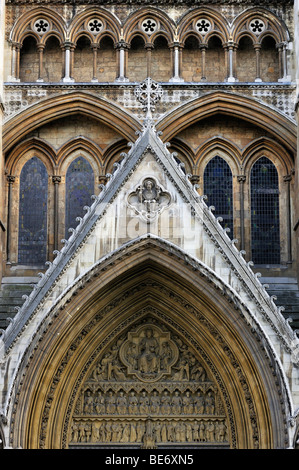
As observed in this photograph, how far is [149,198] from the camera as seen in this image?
82.7 feet

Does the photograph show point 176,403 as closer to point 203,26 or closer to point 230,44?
A: point 230,44

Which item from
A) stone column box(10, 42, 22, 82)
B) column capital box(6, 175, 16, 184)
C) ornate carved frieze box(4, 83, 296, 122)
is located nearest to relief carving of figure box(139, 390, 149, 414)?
column capital box(6, 175, 16, 184)

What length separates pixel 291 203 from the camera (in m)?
27.2

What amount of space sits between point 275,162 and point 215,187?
1.39 meters

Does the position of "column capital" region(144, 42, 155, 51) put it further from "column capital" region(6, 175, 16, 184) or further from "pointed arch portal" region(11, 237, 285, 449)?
"pointed arch portal" region(11, 237, 285, 449)

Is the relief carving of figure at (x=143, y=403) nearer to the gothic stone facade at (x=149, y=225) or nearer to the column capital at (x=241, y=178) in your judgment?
the gothic stone facade at (x=149, y=225)

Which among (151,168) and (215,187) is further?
(215,187)

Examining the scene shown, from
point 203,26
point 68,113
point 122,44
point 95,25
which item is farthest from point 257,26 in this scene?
point 68,113

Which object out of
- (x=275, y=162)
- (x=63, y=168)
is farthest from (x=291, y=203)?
(x=63, y=168)

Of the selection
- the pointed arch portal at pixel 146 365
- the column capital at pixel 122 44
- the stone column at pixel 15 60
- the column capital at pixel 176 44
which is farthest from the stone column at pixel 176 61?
the pointed arch portal at pixel 146 365

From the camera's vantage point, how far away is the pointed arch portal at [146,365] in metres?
24.7

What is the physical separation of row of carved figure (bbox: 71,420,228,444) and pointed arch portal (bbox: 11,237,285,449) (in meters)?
0.02

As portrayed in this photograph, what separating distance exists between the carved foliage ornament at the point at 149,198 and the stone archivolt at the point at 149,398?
2.68m

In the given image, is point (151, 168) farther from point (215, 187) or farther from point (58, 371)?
point (58, 371)
